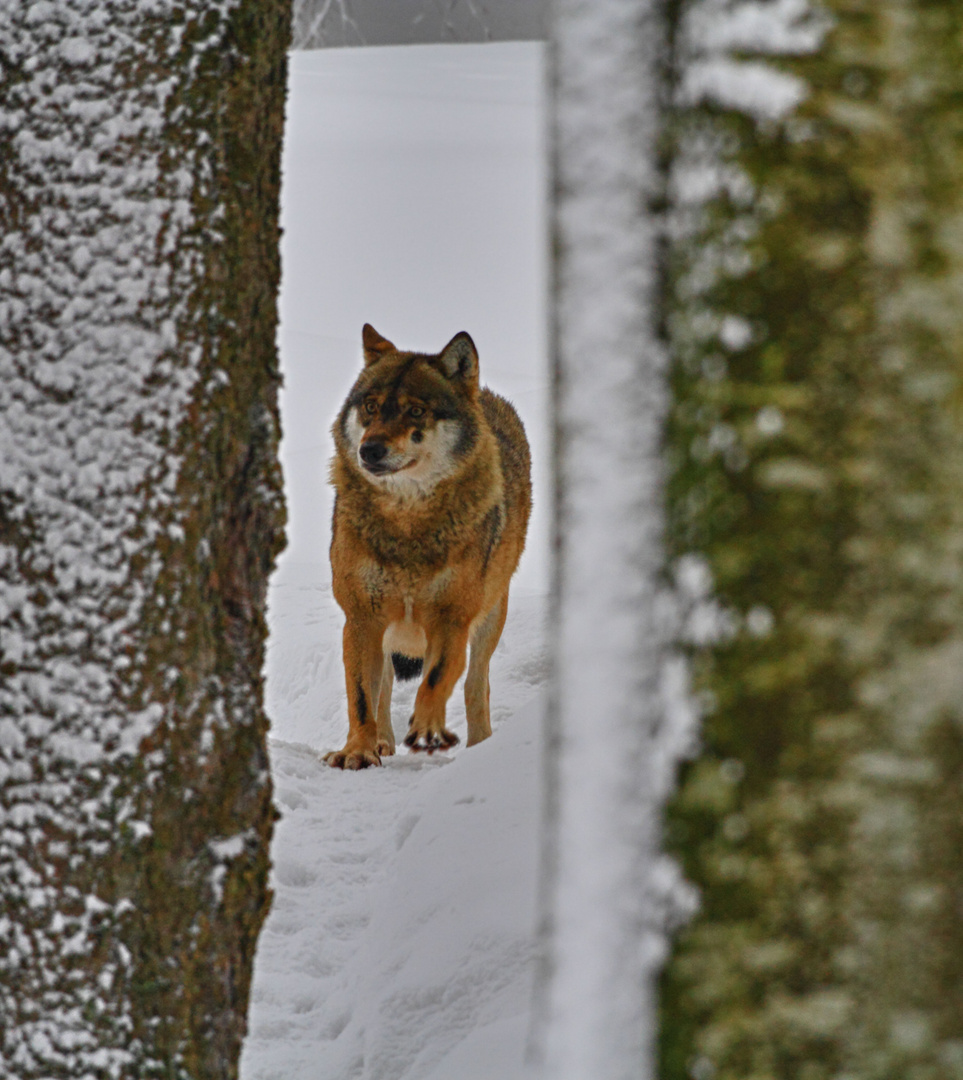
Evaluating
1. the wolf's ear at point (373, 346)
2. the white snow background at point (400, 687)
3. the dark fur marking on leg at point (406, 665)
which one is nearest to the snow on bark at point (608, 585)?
the white snow background at point (400, 687)

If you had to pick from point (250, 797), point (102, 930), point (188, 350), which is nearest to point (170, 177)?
point (188, 350)

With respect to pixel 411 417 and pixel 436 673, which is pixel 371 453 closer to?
pixel 411 417

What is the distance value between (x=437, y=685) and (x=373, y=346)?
1.79 m

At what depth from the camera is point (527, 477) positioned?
759 cm

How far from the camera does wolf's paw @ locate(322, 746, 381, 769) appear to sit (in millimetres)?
5359

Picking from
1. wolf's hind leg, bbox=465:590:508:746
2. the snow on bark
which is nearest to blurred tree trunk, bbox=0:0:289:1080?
the snow on bark

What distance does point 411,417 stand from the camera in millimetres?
5625

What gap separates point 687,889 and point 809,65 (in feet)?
2.36

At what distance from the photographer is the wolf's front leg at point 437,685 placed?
580 centimetres

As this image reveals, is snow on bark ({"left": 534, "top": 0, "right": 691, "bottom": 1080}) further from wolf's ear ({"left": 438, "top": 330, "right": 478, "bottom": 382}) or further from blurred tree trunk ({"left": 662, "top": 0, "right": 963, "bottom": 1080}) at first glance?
wolf's ear ({"left": 438, "top": 330, "right": 478, "bottom": 382})

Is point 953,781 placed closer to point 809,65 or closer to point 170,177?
point 809,65

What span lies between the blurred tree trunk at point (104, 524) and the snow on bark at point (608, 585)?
817 mm

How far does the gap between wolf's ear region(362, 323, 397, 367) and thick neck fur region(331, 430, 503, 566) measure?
53 cm

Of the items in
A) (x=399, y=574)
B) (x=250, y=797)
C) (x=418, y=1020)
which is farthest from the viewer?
(x=399, y=574)
